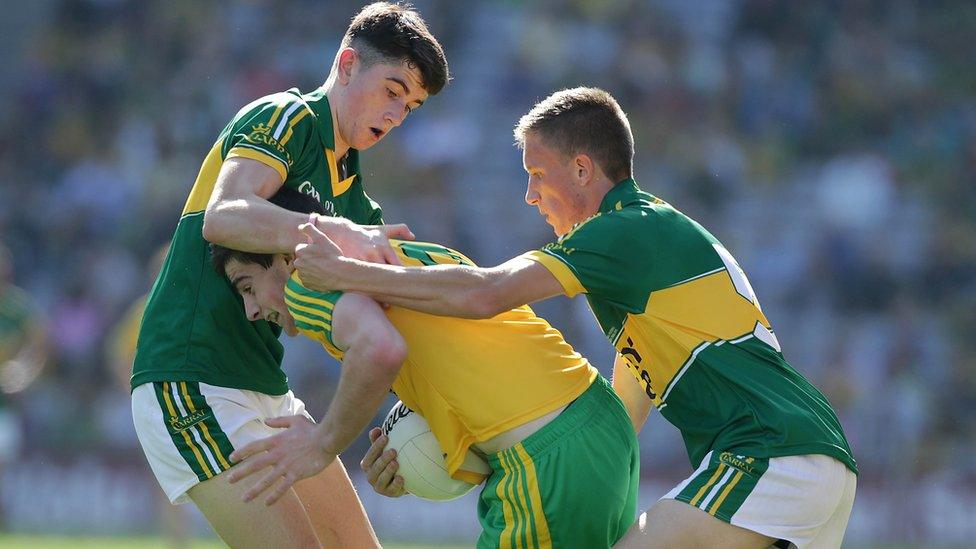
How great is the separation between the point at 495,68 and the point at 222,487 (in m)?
12.6

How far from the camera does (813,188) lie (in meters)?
15.7

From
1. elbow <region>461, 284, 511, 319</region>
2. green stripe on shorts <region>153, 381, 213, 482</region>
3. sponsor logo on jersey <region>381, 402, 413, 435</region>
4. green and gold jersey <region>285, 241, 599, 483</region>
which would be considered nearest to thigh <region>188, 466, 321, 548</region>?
green stripe on shorts <region>153, 381, 213, 482</region>

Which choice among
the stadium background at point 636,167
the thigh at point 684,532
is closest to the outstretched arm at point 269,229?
the thigh at point 684,532

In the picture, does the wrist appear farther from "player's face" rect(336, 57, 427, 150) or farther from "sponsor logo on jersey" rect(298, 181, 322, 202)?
"player's face" rect(336, 57, 427, 150)

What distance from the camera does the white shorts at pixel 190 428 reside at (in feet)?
16.4

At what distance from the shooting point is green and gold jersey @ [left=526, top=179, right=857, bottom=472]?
4535mm

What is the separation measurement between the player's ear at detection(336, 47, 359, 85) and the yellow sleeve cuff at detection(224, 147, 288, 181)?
0.62 metres

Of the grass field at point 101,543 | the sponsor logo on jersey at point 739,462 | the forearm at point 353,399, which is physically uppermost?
the forearm at point 353,399

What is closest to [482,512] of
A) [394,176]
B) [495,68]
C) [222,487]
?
[222,487]

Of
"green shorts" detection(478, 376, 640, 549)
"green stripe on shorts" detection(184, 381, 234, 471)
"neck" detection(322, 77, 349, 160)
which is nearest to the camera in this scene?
"green shorts" detection(478, 376, 640, 549)

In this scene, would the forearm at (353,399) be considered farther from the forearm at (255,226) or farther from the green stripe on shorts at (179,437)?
the green stripe on shorts at (179,437)

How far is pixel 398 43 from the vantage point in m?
5.34

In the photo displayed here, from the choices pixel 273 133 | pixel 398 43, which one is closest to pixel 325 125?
pixel 273 133

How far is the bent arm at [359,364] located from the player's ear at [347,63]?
1.39 meters
